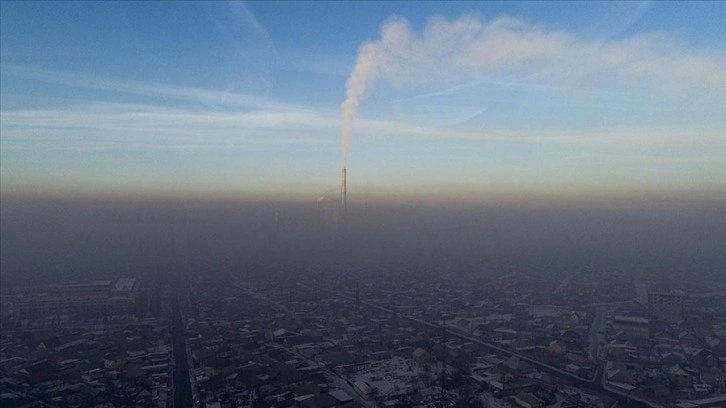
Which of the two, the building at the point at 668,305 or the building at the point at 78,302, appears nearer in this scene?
the building at the point at 668,305

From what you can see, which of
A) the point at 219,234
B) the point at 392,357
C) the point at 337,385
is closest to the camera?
the point at 337,385

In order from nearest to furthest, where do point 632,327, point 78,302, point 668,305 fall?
point 632,327 → point 668,305 → point 78,302

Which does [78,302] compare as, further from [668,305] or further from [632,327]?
[668,305]

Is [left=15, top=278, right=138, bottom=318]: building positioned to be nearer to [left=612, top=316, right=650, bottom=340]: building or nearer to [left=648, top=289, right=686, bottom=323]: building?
[left=612, top=316, right=650, bottom=340]: building

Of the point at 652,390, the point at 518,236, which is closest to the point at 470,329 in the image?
the point at 652,390

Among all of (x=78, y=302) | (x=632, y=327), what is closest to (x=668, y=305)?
(x=632, y=327)

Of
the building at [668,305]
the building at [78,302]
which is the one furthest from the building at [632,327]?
the building at [78,302]

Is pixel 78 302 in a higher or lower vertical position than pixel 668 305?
lower

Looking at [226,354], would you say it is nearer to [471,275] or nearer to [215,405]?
[215,405]

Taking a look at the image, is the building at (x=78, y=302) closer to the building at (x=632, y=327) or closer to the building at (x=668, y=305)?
the building at (x=632, y=327)
